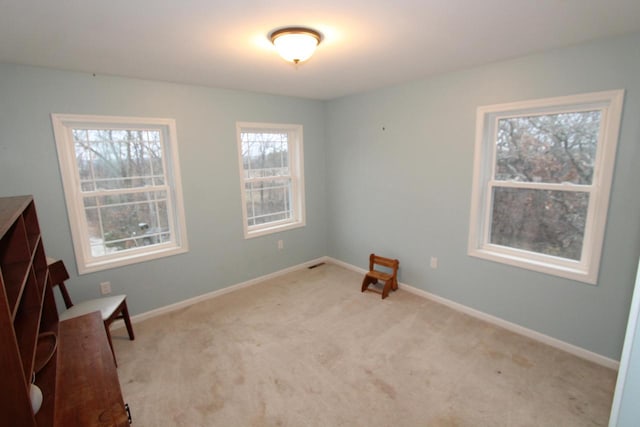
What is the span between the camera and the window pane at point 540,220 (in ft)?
7.78

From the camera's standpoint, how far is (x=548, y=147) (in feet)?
7.99

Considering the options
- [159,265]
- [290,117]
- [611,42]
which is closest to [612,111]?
[611,42]

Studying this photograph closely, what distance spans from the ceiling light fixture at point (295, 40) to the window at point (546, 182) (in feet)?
5.52

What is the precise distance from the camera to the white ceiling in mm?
1493

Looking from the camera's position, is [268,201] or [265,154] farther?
[268,201]

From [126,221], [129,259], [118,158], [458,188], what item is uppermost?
[118,158]

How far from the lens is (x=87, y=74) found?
2502 millimetres

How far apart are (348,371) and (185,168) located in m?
2.43

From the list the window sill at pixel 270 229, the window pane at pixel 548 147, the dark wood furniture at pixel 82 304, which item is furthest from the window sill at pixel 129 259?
the window pane at pixel 548 147

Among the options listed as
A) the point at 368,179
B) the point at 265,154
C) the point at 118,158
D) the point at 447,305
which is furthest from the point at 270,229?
the point at 447,305

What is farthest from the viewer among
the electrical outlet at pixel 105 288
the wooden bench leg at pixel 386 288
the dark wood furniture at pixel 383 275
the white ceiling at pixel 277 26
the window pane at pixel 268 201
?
the window pane at pixel 268 201

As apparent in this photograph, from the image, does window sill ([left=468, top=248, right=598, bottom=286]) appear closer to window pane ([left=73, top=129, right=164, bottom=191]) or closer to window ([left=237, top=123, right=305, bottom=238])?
window ([left=237, top=123, right=305, bottom=238])

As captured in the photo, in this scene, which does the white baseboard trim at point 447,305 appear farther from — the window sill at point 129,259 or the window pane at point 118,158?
the window pane at point 118,158

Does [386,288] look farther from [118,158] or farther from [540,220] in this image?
[118,158]
